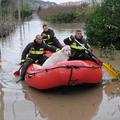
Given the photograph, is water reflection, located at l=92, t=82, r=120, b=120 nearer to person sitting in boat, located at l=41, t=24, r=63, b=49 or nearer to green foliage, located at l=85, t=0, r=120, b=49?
person sitting in boat, located at l=41, t=24, r=63, b=49

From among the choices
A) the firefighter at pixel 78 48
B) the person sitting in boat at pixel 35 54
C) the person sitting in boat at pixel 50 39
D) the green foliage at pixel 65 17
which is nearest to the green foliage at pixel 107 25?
the person sitting in boat at pixel 50 39

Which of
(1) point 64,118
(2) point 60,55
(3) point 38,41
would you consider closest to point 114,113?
(1) point 64,118

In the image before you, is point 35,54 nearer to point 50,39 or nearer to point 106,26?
point 50,39

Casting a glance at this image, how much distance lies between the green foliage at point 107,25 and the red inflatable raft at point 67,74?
6.59m

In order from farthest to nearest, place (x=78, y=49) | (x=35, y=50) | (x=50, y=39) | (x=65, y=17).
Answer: (x=65, y=17), (x=50, y=39), (x=78, y=49), (x=35, y=50)

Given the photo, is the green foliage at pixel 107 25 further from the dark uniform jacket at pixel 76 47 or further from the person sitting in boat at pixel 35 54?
the person sitting in boat at pixel 35 54

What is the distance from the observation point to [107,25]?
52.8 ft

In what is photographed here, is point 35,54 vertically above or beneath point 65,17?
above

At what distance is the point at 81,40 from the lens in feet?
36.5

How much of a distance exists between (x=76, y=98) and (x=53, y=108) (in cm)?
84

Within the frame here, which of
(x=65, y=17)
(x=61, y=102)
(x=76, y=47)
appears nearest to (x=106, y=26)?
(x=76, y=47)

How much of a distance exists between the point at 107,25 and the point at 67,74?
7.52 m

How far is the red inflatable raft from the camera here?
29.5ft

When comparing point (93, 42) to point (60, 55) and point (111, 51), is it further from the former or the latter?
point (60, 55)
